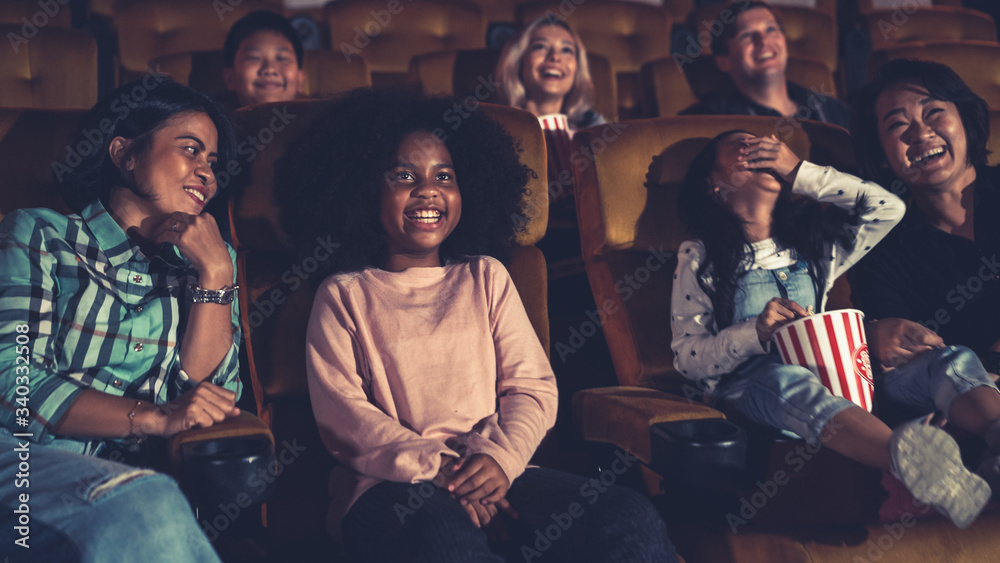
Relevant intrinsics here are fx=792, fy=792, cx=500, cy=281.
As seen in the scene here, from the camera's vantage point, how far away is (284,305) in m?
1.37

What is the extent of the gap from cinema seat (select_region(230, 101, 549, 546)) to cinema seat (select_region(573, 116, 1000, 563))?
0.14 metres

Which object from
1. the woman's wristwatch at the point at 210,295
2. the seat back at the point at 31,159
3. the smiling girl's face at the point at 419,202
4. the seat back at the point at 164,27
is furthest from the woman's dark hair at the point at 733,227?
the seat back at the point at 164,27

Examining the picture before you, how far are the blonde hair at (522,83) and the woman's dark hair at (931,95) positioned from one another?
943 mm

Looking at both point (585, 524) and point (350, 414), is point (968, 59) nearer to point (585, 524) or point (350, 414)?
point (585, 524)

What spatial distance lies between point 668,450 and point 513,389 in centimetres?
30

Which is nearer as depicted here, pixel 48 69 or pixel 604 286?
pixel 604 286

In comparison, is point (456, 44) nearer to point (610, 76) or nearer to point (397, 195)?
point (610, 76)

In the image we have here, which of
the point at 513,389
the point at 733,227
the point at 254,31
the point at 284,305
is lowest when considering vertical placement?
the point at 513,389

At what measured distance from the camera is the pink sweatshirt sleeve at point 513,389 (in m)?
1.15

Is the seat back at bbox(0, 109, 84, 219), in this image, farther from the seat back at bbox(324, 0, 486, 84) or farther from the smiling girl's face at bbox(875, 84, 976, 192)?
the seat back at bbox(324, 0, 486, 84)

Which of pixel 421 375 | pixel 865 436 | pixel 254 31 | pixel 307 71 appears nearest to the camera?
pixel 865 436

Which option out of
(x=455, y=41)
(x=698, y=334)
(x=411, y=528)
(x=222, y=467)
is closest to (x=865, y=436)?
(x=698, y=334)

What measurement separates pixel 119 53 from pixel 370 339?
226 centimetres

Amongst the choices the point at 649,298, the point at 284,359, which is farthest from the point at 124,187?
the point at 649,298
